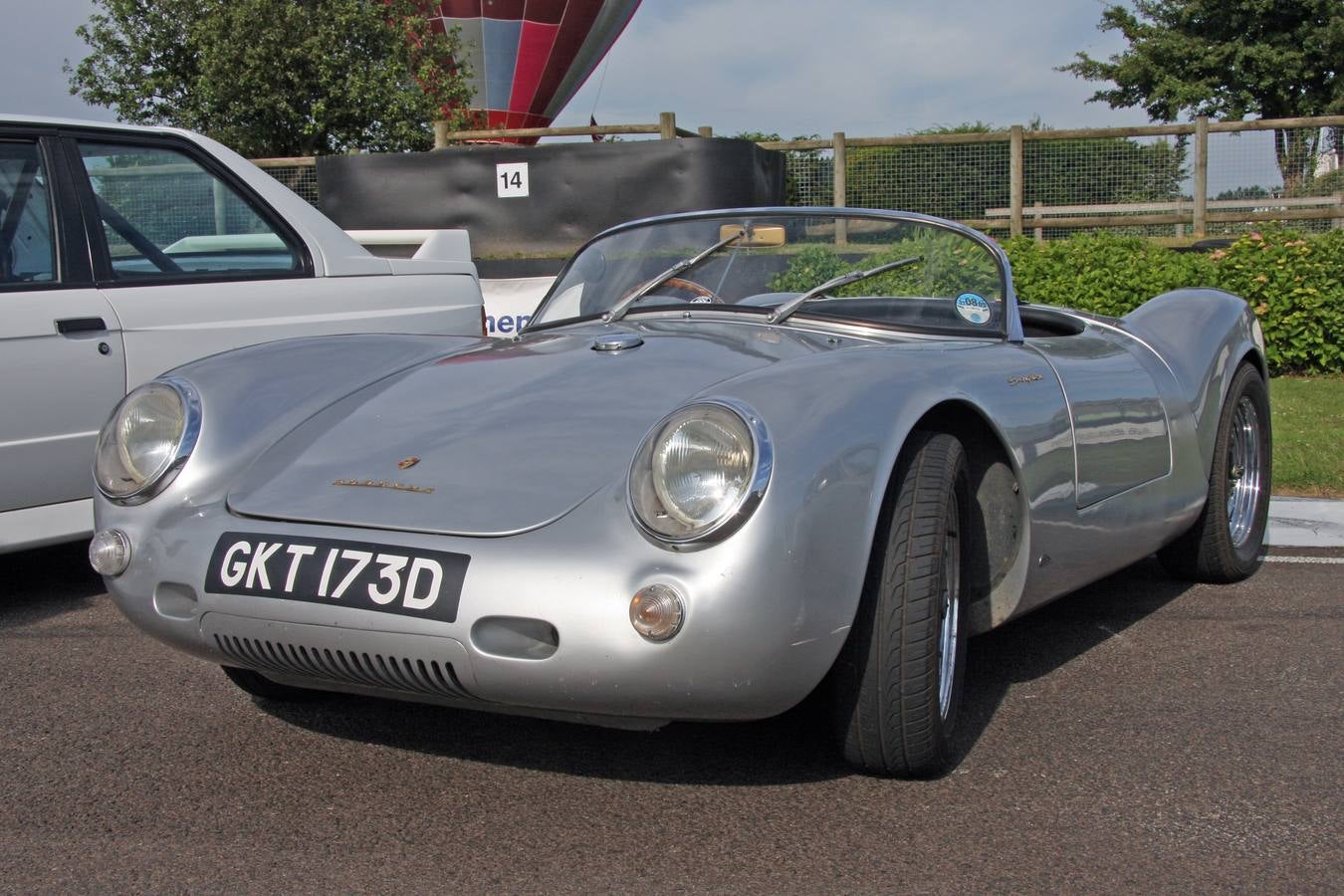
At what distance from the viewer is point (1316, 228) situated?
550 inches

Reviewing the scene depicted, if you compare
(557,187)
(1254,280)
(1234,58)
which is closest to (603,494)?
(1254,280)

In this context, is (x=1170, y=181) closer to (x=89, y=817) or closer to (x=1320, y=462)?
(x=1320, y=462)

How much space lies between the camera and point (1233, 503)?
180 inches

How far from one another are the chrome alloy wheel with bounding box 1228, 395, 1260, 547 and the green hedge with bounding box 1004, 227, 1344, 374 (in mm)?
5677

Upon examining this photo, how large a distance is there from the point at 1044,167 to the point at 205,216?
1082cm

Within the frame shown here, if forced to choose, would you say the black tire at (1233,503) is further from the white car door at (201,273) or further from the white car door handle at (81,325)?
the white car door handle at (81,325)

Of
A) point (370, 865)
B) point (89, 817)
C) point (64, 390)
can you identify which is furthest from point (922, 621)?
point (64, 390)

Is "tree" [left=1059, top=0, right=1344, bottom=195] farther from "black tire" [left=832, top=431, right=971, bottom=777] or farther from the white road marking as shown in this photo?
"black tire" [left=832, top=431, right=971, bottom=777]

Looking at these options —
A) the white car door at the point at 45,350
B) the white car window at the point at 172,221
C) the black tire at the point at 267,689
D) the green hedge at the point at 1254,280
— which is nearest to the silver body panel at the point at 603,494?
the black tire at the point at 267,689

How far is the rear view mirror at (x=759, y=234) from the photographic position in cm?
379

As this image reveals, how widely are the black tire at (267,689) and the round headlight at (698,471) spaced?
114cm

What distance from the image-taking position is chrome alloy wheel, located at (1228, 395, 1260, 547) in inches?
181

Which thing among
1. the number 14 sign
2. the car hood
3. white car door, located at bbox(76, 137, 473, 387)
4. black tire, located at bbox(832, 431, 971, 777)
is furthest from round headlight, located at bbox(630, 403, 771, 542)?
the number 14 sign

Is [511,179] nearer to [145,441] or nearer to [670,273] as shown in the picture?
[670,273]
